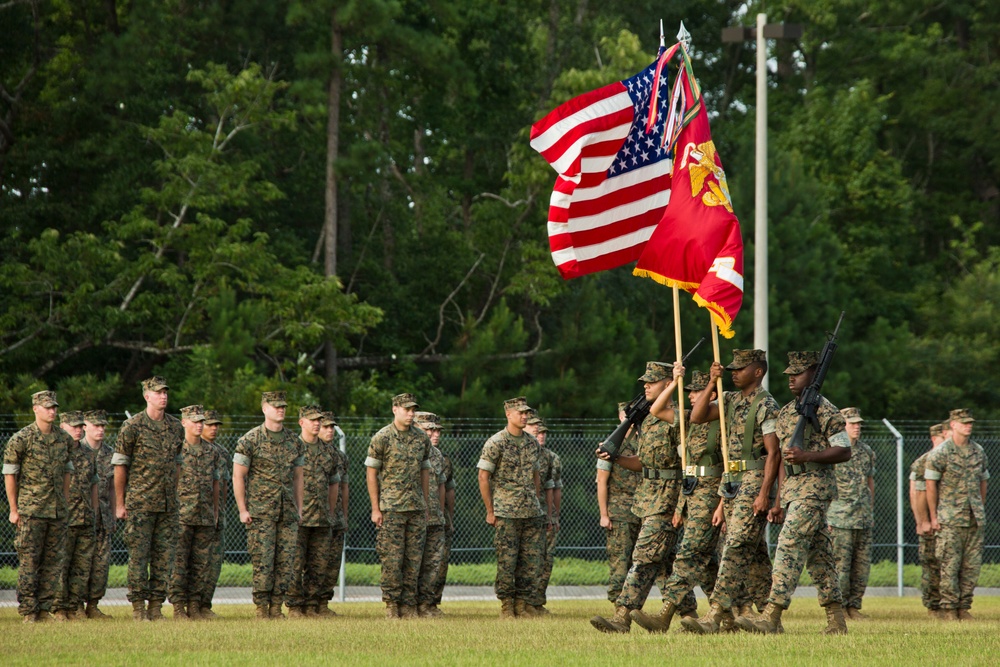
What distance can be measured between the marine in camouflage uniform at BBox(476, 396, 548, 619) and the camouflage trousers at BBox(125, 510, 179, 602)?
10.5ft

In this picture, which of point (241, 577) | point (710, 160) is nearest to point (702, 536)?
point (710, 160)

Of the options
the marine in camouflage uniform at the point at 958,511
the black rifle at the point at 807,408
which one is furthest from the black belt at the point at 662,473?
the marine in camouflage uniform at the point at 958,511

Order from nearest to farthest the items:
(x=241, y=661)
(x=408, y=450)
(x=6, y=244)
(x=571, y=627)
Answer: (x=241, y=661) → (x=571, y=627) → (x=408, y=450) → (x=6, y=244)

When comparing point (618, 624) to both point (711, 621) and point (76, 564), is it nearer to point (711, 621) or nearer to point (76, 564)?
point (711, 621)

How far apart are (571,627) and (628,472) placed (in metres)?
3.40

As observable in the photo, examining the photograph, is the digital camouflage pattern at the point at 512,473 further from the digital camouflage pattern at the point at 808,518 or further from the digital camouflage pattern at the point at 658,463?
the digital camouflage pattern at the point at 808,518

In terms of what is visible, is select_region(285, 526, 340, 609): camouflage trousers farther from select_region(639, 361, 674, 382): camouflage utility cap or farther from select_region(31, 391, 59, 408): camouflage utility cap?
select_region(639, 361, 674, 382): camouflage utility cap

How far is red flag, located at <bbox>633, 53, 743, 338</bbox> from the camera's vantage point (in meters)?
12.3

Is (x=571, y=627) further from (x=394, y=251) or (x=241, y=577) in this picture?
(x=394, y=251)

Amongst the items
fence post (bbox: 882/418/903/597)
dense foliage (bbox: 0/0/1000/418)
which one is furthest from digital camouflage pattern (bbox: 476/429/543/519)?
dense foliage (bbox: 0/0/1000/418)

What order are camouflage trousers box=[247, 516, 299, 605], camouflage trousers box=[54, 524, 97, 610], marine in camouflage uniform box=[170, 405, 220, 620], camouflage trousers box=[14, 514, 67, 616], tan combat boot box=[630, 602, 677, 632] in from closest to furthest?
tan combat boot box=[630, 602, 677, 632] → camouflage trousers box=[14, 514, 67, 616] → camouflage trousers box=[54, 524, 97, 610] → camouflage trousers box=[247, 516, 299, 605] → marine in camouflage uniform box=[170, 405, 220, 620]

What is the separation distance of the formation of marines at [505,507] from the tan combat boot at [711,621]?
0.06ft

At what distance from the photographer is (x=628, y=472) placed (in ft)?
52.1

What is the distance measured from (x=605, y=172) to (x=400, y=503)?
13.1 ft
